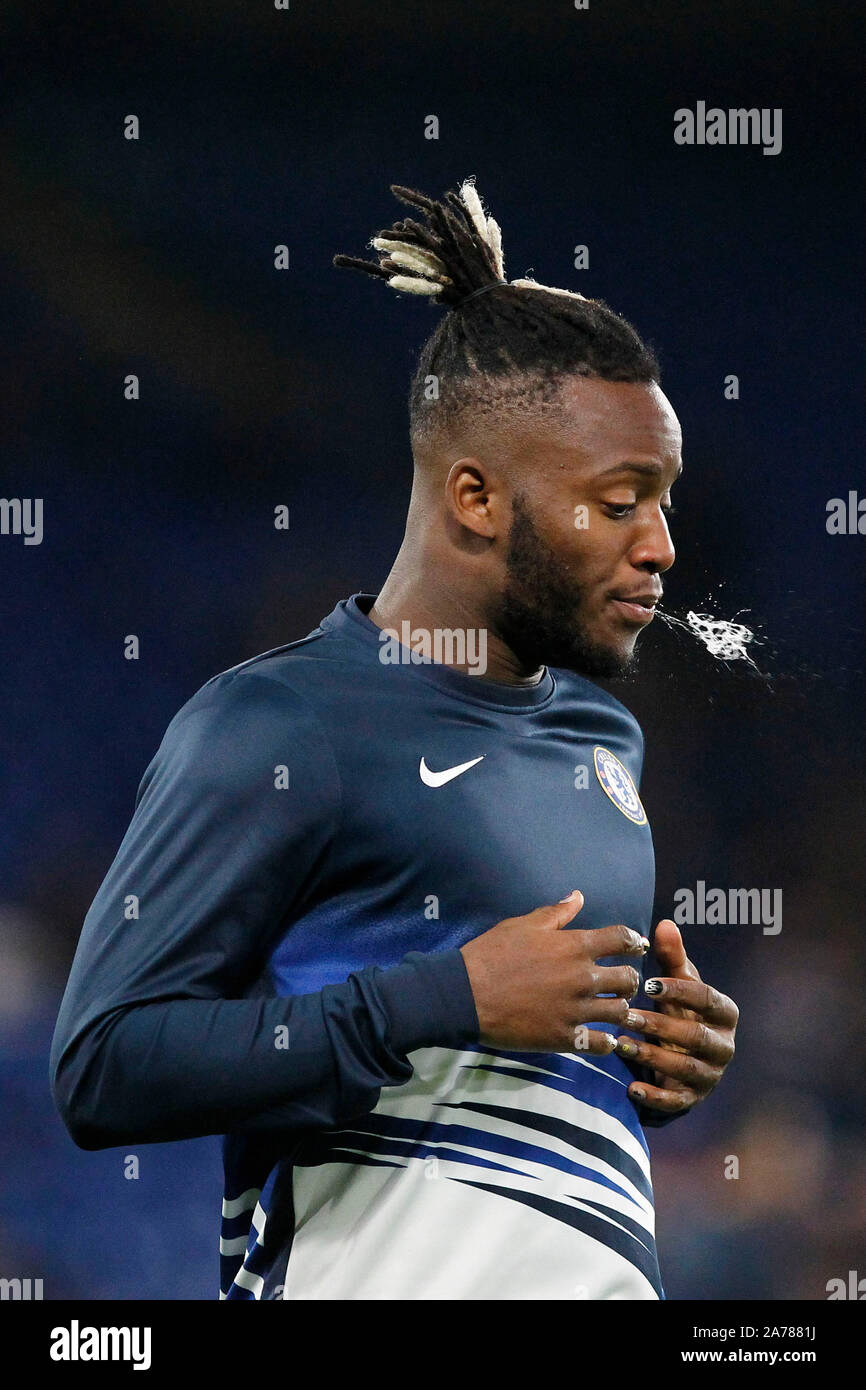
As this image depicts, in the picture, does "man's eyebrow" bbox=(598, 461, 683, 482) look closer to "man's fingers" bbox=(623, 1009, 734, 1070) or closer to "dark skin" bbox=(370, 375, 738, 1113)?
"dark skin" bbox=(370, 375, 738, 1113)

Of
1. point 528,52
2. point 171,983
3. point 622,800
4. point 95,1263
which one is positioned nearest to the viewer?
point 171,983

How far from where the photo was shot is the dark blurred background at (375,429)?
352 cm

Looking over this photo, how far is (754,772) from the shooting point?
11.8 ft

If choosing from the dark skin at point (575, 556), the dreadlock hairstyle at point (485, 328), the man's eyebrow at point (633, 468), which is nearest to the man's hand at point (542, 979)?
the dark skin at point (575, 556)

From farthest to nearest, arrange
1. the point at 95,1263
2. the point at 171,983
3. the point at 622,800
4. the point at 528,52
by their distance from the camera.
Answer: the point at 528,52, the point at 95,1263, the point at 622,800, the point at 171,983

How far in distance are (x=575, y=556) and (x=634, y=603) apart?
0.29ft

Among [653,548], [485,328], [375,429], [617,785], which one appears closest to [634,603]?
[653,548]

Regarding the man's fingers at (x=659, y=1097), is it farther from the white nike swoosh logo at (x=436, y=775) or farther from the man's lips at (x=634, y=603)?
the man's lips at (x=634, y=603)

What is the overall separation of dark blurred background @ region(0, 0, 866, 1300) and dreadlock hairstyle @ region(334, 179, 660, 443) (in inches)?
67.3

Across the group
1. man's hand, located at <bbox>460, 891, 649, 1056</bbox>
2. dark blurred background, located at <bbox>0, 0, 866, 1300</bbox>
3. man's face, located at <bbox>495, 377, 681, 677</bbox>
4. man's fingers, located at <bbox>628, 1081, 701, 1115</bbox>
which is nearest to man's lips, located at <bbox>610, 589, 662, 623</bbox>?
man's face, located at <bbox>495, 377, 681, 677</bbox>

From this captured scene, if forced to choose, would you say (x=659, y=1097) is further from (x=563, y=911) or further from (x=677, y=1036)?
(x=563, y=911)

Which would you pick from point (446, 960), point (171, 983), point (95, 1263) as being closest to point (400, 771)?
point (446, 960)

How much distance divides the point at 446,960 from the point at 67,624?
2.43 m

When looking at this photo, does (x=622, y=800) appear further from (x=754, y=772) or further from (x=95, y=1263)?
(x=95, y=1263)
